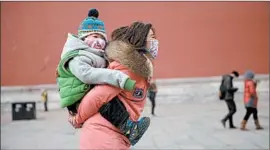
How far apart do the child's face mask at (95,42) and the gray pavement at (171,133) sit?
5.74 metres

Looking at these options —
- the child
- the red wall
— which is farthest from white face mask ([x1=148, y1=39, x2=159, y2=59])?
the red wall

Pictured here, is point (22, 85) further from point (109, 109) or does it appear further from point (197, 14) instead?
point (109, 109)

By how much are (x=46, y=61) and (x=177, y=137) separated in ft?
34.3

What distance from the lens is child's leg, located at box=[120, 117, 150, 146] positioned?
2443mm

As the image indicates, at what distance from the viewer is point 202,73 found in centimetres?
1873

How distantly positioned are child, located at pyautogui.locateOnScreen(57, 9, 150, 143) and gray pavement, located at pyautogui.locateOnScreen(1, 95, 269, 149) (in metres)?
5.75

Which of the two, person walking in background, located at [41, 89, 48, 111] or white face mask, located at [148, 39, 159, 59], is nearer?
white face mask, located at [148, 39, 159, 59]

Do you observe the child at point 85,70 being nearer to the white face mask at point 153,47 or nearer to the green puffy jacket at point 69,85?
the green puffy jacket at point 69,85

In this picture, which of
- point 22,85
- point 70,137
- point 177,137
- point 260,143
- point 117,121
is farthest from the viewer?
point 22,85

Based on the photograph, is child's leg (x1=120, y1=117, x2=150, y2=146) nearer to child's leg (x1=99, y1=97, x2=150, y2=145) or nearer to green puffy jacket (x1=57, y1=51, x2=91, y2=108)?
child's leg (x1=99, y1=97, x2=150, y2=145)

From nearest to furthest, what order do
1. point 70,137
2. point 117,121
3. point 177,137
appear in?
point 117,121
point 177,137
point 70,137

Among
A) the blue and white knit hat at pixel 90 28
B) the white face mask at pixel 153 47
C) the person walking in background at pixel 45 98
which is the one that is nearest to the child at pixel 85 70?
the blue and white knit hat at pixel 90 28

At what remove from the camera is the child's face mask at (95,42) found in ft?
8.36

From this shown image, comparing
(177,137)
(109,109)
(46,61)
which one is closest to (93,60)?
(109,109)
